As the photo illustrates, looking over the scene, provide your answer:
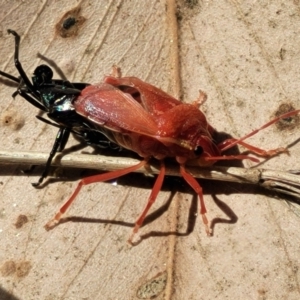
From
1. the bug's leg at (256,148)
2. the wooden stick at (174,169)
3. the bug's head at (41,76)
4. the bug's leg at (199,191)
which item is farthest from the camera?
the bug's head at (41,76)

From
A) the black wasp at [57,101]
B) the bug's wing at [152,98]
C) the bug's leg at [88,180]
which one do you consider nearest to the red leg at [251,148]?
the bug's wing at [152,98]

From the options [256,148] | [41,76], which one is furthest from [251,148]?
[41,76]

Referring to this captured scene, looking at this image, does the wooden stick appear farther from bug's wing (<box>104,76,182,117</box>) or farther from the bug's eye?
bug's wing (<box>104,76,182,117</box>)

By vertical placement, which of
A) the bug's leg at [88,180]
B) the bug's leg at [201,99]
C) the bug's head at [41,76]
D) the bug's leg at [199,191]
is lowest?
the bug's leg at [199,191]

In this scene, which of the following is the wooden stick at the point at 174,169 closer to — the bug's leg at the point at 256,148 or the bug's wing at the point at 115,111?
the bug's leg at the point at 256,148

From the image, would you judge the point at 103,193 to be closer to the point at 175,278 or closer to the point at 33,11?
the point at 175,278

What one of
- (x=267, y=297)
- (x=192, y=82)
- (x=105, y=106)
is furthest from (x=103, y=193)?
(x=267, y=297)

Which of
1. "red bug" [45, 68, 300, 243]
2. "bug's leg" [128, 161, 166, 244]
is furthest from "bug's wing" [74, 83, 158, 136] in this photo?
"bug's leg" [128, 161, 166, 244]
